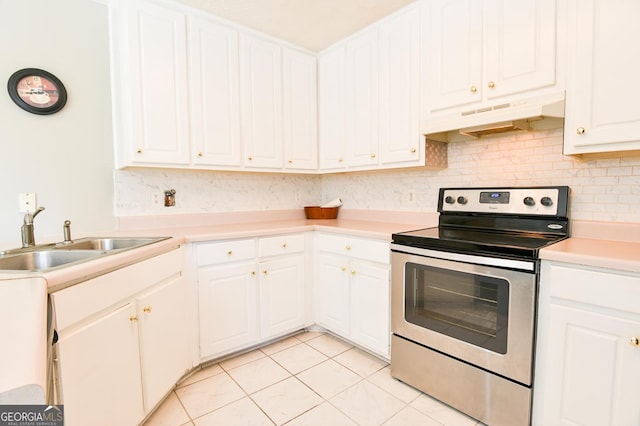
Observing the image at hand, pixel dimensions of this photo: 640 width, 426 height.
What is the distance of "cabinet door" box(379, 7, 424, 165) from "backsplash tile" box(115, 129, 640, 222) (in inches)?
11.4

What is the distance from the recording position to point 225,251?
81.7 inches

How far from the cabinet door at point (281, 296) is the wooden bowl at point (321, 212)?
61 centimetres

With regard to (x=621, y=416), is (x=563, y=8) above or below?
above

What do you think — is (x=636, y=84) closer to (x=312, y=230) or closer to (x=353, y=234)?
(x=353, y=234)

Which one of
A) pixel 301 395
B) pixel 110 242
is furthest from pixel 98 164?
pixel 301 395

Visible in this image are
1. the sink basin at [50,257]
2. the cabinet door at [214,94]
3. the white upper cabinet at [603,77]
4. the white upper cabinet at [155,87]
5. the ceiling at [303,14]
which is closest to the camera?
the white upper cabinet at [603,77]

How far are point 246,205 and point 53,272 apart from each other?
1.77m

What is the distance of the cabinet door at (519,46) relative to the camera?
1.56 metres

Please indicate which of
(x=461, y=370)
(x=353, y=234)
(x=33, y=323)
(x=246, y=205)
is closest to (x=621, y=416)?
(x=461, y=370)

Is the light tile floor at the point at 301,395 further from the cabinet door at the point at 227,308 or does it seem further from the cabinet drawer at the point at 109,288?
the cabinet drawer at the point at 109,288

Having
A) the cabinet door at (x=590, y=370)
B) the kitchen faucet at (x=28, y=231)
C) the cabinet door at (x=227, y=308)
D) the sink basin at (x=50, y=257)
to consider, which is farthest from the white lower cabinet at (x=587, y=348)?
the kitchen faucet at (x=28, y=231)

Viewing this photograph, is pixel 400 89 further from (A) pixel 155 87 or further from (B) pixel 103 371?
(B) pixel 103 371

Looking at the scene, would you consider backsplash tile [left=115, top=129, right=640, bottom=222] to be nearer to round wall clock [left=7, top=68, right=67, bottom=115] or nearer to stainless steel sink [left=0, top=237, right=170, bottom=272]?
round wall clock [left=7, top=68, right=67, bottom=115]

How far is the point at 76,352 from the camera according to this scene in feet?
3.74
